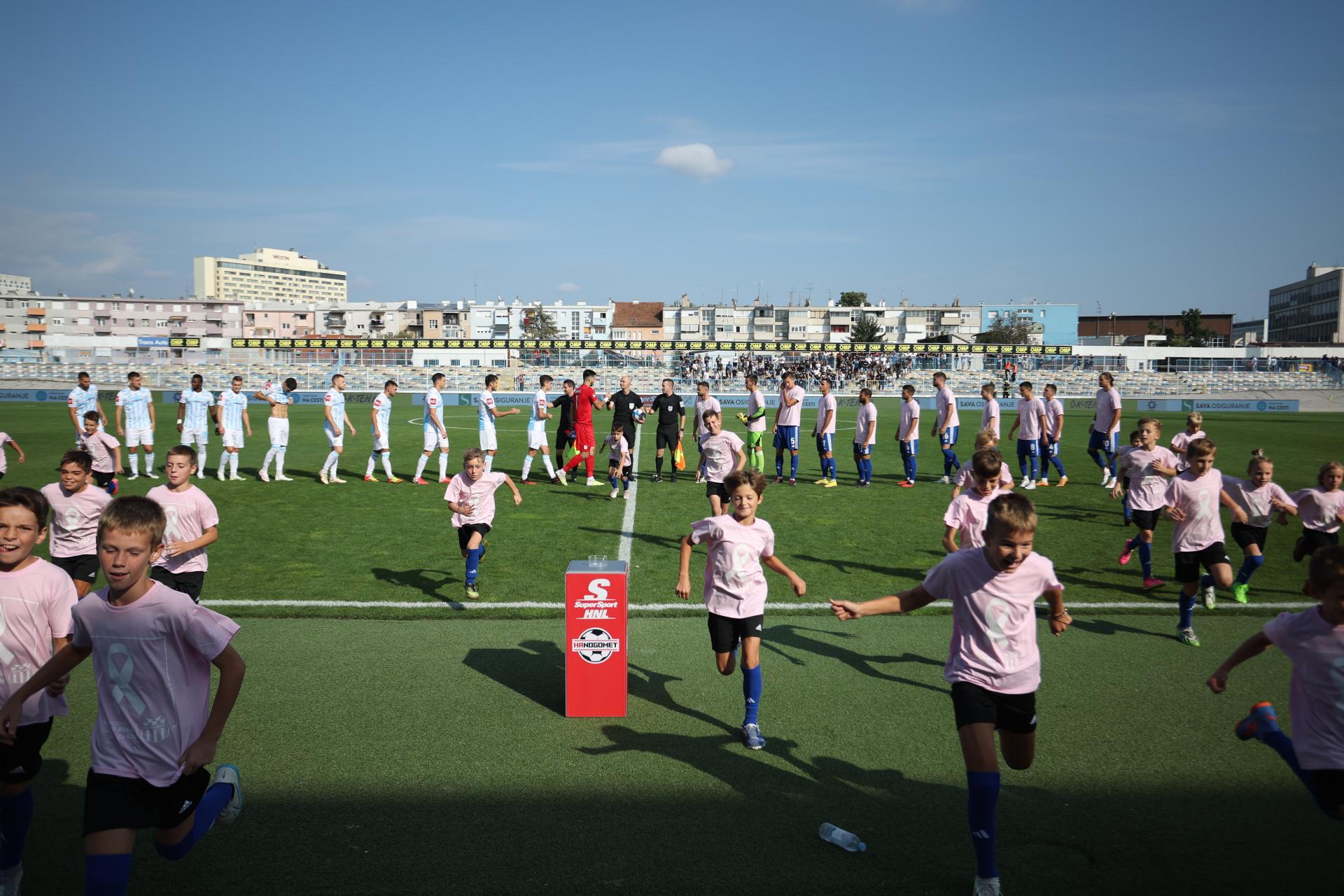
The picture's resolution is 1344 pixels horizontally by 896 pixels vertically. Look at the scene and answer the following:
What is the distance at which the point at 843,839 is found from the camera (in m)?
4.51

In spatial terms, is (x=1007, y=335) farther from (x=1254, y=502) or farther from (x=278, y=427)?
(x=1254, y=502)

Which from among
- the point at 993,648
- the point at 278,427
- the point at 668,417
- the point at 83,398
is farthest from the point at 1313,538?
the point at 83,398

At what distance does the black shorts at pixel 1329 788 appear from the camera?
3783mm

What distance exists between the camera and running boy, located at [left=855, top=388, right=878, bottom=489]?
17000mm

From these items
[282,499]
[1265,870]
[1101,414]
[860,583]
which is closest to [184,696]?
[1265,870]

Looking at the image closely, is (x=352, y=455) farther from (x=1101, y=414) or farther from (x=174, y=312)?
(x=174, y=312)

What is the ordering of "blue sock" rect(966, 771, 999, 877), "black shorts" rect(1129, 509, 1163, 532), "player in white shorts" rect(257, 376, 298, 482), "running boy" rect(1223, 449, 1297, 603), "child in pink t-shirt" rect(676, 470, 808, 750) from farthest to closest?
"player in white shorts" rect(257, 376, 298, 482), "black shorts" rect(1129, 509, 1163, 532), "running boy" rect(1223, 449, 1297, 603), "child in pink t-shirt" rect(676, 470, 808, 750), "blue sock" rect(966, 771, 999, 877)

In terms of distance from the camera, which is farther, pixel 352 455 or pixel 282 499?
pixel 352 455

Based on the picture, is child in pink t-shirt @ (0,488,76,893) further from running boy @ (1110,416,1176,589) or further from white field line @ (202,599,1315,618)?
running boy @ (1110,416,1176,589)

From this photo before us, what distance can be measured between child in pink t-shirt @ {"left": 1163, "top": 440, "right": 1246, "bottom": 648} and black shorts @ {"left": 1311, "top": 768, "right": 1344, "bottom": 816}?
4155mm

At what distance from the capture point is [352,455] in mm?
22266

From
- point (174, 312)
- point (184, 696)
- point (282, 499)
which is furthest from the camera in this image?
point (174, 312)

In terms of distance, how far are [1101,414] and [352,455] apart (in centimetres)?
1818

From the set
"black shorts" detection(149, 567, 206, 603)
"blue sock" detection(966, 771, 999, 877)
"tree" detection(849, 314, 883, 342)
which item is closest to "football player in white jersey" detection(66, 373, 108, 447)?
"black shorts" detection(149, 567, 206, 603)
